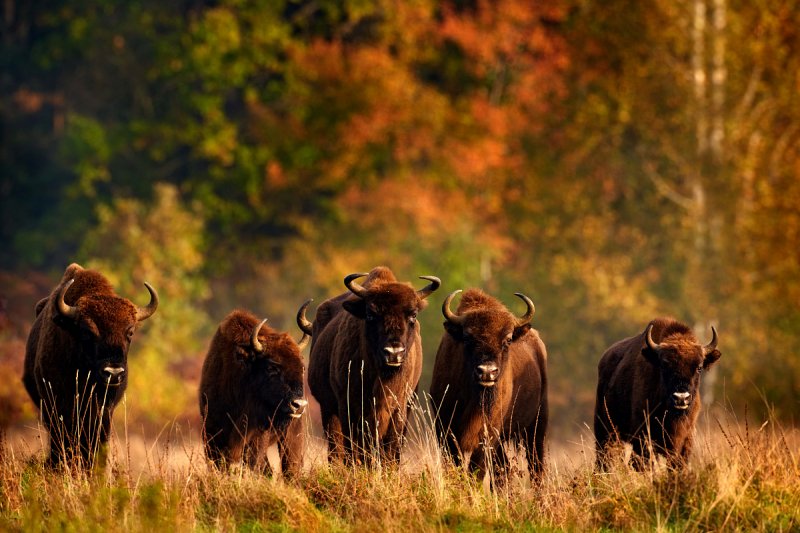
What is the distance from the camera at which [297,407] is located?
14.2 m

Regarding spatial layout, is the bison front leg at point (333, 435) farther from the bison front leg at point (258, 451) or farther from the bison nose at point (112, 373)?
the bison nose at point (112, 373)

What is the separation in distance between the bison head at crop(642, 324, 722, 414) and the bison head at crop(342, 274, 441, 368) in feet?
7.66

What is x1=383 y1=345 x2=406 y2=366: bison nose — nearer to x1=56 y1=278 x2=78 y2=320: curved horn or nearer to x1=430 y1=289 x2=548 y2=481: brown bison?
x1=430 y1=289 x2=548 y2=481: brown bison

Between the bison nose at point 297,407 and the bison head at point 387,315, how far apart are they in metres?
0.83

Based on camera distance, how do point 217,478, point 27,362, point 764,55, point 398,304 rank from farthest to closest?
point 764,55 < point 27,362 < point 398,304 < point 217,478

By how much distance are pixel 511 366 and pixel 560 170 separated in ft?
72.1

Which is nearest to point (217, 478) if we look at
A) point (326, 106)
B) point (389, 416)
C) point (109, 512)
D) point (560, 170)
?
point (109, 512)

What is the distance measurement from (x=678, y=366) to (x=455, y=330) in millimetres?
2156

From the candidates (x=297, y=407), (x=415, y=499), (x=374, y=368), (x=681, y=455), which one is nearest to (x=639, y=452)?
(x=681, y=455)

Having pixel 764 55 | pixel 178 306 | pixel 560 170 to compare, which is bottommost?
pixel 178 306

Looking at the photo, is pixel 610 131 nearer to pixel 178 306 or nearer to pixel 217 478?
pixel 178 306

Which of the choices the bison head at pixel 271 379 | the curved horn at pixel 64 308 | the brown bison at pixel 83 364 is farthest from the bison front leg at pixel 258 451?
the curved horn at pixel 64 308

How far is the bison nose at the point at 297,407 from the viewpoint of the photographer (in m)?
14.1

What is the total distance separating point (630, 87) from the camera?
34.8 metres
